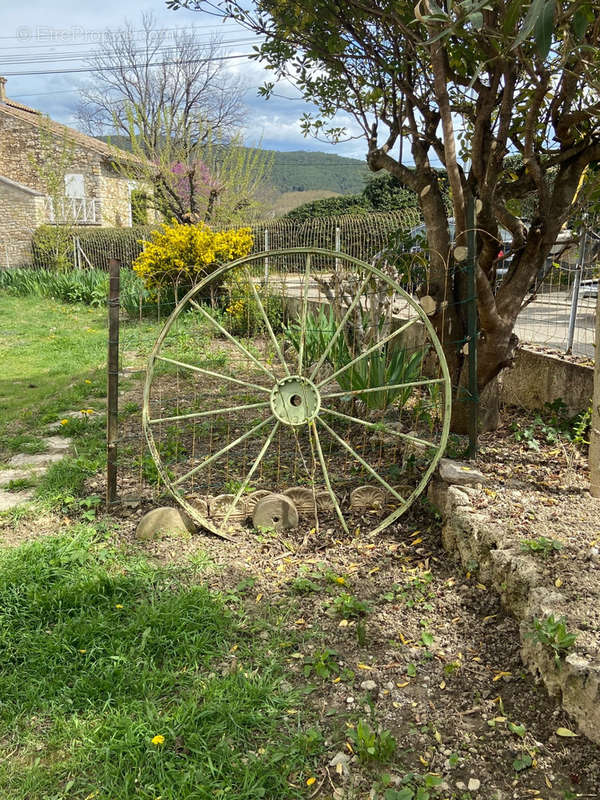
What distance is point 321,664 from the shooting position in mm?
2225

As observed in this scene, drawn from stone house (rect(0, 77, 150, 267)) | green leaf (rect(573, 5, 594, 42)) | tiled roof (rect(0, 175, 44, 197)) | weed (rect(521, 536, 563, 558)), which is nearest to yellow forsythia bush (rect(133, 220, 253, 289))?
weed (rect(521, 536, 563, 558))

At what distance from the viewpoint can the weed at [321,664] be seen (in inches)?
87.0

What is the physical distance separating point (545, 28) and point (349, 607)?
2.16m

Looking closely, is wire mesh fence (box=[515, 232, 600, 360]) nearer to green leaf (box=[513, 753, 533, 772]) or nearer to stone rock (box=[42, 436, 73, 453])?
green leaf (box=[513, 753, 533, 772])

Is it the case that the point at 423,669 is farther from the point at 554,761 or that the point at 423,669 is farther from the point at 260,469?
the point at 260,469

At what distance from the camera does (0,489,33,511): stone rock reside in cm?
351

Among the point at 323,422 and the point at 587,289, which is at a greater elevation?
the point at 587,289

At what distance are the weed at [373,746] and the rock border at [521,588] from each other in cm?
55

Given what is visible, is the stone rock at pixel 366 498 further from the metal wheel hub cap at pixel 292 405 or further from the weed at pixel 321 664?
the weed at pixel 321 664

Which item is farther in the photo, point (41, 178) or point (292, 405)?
point (41, 178)

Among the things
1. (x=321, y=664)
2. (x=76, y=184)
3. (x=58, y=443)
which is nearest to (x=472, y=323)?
(x=321, y=664)

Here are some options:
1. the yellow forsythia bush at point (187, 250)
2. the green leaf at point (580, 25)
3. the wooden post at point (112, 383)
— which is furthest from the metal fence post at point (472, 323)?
the yellow forsythia bush at point (187, 250)

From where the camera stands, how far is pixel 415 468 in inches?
144

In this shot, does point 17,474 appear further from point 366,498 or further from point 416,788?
point 416,788
